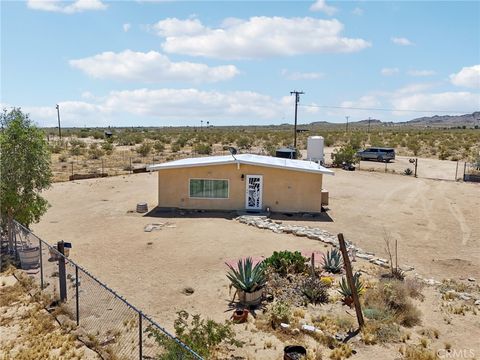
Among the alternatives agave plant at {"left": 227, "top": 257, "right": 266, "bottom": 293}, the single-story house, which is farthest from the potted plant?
the single-story house

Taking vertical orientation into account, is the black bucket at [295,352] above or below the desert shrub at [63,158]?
below

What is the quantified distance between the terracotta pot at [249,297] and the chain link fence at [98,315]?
111 inches

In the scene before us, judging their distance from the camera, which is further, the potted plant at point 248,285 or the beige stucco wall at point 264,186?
the beige stucco wall at point 264,186

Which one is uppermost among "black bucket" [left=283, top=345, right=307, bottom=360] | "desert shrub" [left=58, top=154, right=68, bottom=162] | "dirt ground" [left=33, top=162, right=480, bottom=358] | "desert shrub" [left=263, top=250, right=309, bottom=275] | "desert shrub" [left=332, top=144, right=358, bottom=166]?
"desert shrub" [left=332, top=144, right=358, bottom=166]

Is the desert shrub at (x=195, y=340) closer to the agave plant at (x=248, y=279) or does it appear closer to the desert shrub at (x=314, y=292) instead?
the agave plant at (x=248, y=279)

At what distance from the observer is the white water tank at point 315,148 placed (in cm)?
4659

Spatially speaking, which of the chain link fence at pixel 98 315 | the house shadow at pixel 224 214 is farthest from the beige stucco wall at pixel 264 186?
the chain link fence at pixel 98 315

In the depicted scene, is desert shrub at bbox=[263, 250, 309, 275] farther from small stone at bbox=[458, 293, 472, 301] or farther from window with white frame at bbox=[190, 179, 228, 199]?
window with white frame at bbox=[190, 179, 228, 199]

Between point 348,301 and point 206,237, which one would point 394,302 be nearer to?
point 348,301

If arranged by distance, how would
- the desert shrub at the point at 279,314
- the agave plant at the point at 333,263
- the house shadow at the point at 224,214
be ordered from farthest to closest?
the house shadow at the point at 224,214
the agave plant at the point at 333,263
the desert shrub at the point at 279,314

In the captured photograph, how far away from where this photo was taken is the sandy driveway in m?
14.5

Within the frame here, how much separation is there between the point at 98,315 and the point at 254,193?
14956mm

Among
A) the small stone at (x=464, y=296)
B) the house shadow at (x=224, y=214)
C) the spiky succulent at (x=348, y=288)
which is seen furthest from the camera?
the house shadow at (x=224, y=214)

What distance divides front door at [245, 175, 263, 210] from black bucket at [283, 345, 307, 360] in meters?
16.1
